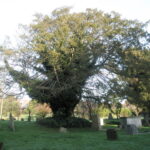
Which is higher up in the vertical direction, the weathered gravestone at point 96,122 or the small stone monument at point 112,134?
the weathered gravestone at point 96,122

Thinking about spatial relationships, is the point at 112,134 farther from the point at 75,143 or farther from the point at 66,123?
the point at 66,123

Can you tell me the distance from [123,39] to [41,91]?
368 inches

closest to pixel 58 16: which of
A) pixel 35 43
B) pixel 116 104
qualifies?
pixel 35 43

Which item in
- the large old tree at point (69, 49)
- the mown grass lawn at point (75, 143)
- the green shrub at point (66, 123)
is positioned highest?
the large old tree at point (69, 49)

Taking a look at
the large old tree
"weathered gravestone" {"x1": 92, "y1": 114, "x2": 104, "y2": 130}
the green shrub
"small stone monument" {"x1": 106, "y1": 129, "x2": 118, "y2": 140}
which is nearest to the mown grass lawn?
"small stone monument" {"x1": 106, "y1": 129, "x2": 118, "y2": 140}

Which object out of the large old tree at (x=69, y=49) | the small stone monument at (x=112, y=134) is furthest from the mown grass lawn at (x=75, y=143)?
the large old tree at (x=69, y=49)

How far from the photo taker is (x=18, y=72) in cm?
2370

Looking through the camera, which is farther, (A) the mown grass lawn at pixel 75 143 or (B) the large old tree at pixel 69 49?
(B) the large old tree at pixel 69 49

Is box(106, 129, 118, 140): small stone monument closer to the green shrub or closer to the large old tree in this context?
the large old tree

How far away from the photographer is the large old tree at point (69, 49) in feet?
77.0

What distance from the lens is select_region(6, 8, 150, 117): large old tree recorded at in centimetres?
2346

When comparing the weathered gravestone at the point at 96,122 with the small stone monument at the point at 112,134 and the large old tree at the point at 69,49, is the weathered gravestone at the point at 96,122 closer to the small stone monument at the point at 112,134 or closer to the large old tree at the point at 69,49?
the large old tree at the point at 69,49

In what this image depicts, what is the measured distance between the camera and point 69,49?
77.9ft

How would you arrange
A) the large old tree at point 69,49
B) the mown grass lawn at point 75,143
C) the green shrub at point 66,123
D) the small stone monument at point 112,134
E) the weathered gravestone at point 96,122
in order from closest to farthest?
the mown grass lawn at point 75,143 < the small stone monument at point 112,134 < the large old tree at point 69,49 < the weathered gravestone at point 96,122 < the green shrub at point 66,123
